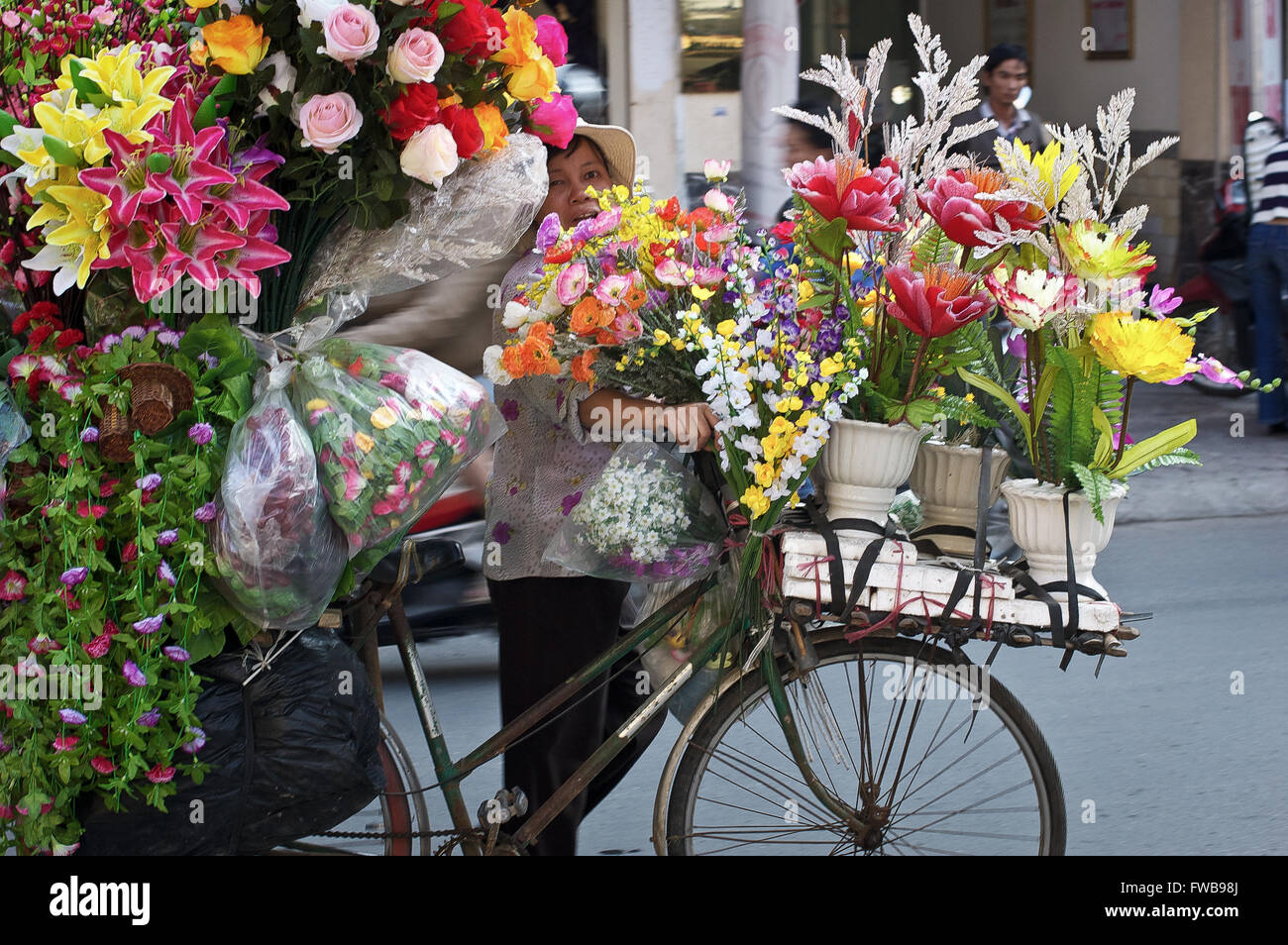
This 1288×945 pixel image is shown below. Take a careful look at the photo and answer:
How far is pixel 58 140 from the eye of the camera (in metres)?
1.88

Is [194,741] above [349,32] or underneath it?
underneath

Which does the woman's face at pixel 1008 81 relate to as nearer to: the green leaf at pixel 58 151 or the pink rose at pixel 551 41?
the pink rose at pixel 551 41

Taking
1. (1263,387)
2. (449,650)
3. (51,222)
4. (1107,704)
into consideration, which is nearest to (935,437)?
(1263,387)

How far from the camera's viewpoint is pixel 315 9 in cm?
197

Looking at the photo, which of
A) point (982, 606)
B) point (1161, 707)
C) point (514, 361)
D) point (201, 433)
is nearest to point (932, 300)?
point (982, 606)

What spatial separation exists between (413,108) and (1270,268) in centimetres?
678

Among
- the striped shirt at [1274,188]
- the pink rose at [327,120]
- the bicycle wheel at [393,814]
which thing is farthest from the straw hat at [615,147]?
the striped shirt at [1274,188]

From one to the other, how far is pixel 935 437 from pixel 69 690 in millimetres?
1473

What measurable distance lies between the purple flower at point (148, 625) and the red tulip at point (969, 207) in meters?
1.30

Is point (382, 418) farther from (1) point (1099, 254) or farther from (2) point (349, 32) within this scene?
(1) point (1099, 254)

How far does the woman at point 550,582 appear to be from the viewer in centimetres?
267

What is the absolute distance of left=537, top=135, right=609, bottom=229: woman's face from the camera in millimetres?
2748

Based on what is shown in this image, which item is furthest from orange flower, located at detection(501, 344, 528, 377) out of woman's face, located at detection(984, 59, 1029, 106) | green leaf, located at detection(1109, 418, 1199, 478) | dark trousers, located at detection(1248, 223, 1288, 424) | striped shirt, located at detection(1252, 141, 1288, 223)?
dark trousers, located at detection(1248, 223, 1288, 424)

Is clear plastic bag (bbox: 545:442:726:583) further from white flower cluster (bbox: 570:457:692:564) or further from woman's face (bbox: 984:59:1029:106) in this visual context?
woman's face (bbox: 984:59:1029:106)
